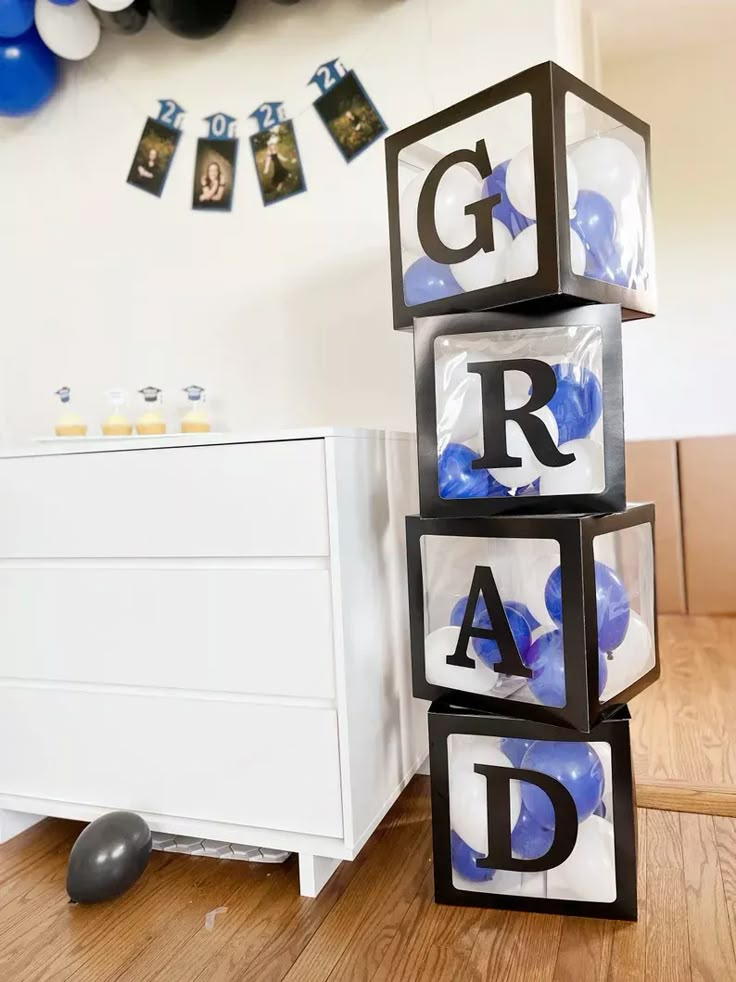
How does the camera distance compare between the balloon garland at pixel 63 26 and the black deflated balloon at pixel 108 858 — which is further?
the balloon garland at pixel 63 26

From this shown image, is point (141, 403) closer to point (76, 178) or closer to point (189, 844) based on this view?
point (76, 178)

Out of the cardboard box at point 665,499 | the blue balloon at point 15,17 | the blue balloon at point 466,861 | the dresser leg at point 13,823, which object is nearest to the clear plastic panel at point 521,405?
the blue balloon at point 466,861

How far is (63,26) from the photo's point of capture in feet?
5.86

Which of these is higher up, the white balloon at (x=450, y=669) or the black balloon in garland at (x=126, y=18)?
the black balloon in garland at (x=126, y=18)

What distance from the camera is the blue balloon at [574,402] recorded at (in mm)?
1156

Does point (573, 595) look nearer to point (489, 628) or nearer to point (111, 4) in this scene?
point (489, 628)

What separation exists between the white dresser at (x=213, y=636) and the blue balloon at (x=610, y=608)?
1.33ft

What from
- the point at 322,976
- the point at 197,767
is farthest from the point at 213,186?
the point at 322,976

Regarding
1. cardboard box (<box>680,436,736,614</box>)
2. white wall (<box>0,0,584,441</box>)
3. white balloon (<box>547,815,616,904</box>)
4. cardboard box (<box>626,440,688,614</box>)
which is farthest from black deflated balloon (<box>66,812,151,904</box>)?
cardboard box (<box>680,436,736,614</box>)

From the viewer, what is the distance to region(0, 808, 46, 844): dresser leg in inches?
64.1

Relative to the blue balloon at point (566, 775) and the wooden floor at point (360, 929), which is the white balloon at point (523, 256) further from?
the wooden floor at point (360, 929)

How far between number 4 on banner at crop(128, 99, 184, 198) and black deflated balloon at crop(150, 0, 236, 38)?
191 mm

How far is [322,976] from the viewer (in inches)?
44.8

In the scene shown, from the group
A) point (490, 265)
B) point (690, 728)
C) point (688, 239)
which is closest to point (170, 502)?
point (490, 265)
